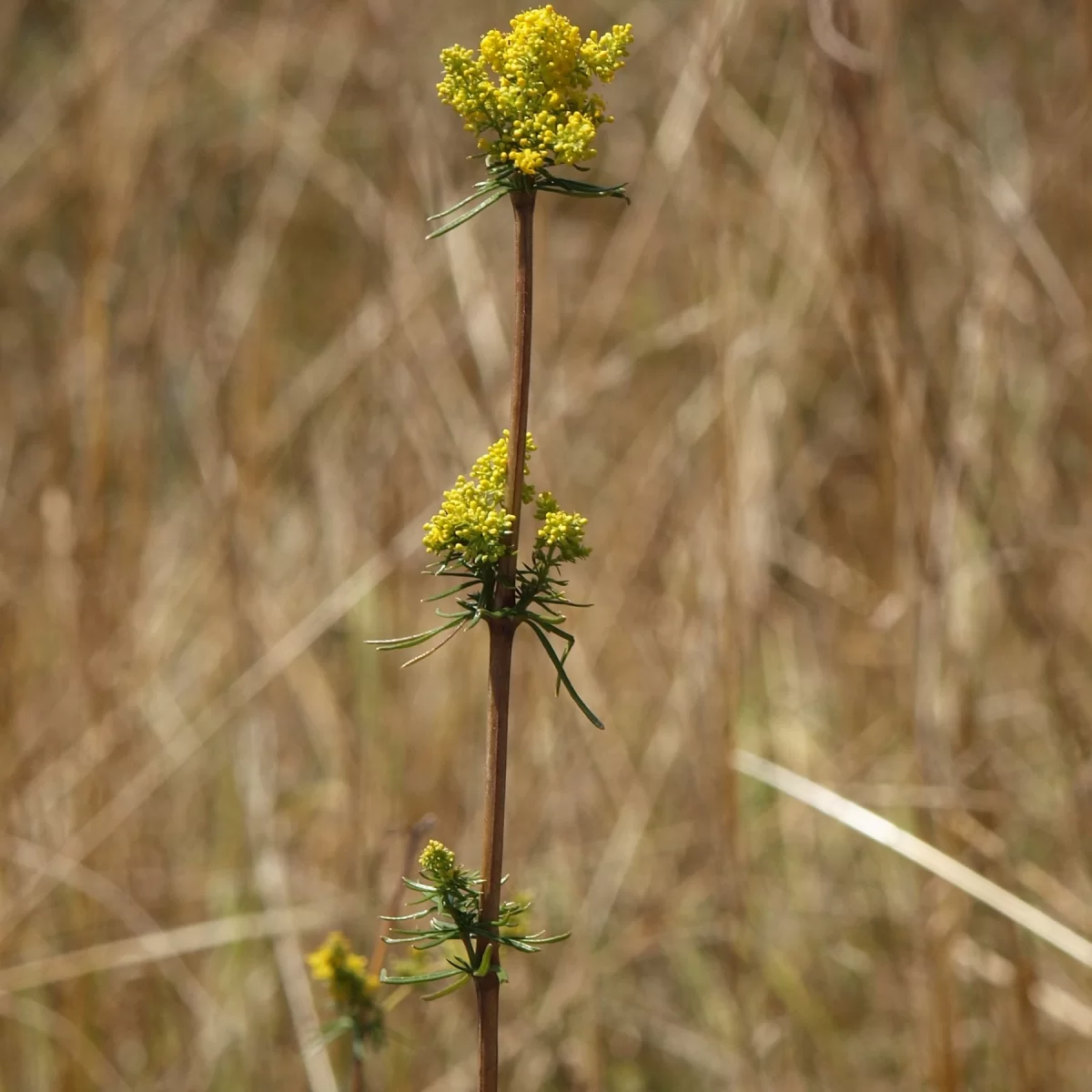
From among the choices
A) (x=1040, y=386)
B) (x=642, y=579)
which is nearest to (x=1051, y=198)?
(x=1040, y=386)

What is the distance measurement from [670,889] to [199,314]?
1.23m

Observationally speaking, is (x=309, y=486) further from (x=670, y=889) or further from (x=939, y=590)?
(x=939, y=590)

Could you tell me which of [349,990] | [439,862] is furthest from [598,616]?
[439,862]

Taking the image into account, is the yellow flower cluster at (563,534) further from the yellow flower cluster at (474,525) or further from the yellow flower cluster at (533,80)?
the yellow flower cluster at (533,80)

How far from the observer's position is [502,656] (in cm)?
49

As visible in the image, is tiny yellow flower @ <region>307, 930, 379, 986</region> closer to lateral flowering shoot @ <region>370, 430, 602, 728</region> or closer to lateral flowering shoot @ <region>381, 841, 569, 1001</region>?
lateral flowering shoot @ <region>381, 841, 569, 1001</region>

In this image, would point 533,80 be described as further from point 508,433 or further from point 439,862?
point 439,862

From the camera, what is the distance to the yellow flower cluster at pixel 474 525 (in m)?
0.48

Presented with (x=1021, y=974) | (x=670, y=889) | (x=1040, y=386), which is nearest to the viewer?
(x=1021, y=974)

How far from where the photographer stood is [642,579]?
2238 millimetres

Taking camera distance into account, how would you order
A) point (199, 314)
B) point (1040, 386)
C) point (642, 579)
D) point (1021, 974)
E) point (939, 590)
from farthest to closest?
point (1040, 386)
point (642, 579)
point (199, 314)
point (939, 590)
point (1021, 974)

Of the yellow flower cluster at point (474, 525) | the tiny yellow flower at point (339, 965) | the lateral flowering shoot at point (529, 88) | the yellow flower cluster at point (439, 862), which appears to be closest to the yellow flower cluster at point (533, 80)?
the lateral flowering shoot at point (529, 88)

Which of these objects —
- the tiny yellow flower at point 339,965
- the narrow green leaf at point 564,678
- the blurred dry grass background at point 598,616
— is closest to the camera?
the narrow green leaf at point 564,678

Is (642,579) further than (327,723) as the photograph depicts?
Yes
